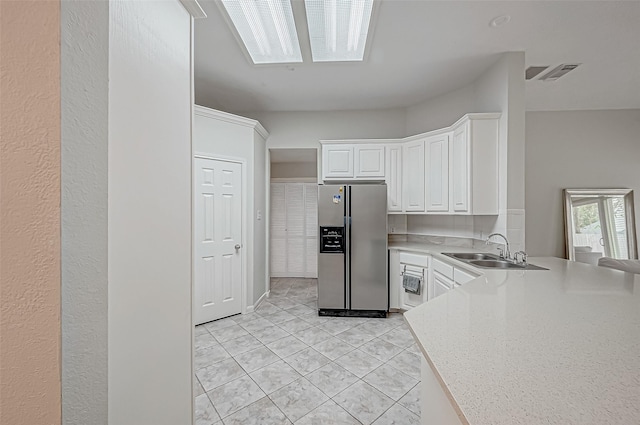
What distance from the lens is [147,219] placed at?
89 centimetres

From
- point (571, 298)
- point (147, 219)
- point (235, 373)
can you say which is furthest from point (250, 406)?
point (571, 298)

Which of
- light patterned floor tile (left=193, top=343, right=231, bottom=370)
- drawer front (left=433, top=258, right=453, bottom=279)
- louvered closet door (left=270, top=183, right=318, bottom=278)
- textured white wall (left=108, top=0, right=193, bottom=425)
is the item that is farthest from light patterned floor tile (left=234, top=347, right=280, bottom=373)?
louvered closet door (left=270, top=183, right=318, bottom=278)

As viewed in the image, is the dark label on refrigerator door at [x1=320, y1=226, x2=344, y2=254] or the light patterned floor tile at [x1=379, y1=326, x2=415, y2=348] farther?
the dark label on refrigerator door at [x1=320, y1=226, x2=344, y2=254]

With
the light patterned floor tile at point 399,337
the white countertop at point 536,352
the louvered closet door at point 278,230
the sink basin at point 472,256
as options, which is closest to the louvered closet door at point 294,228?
the louvered closet door at point 278,230

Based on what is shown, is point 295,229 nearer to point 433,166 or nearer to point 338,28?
point 433,166

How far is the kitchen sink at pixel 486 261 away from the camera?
217cm

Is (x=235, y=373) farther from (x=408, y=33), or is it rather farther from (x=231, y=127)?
(x=408, y=33)

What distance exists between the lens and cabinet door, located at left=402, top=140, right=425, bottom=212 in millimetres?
3375

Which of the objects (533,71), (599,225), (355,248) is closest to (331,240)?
(355,248)

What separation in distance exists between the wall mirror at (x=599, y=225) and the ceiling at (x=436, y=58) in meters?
1.26

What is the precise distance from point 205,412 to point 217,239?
72.1 inches

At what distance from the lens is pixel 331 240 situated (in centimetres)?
336

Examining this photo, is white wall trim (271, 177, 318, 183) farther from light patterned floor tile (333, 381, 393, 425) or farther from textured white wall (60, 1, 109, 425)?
textured white wall (60, 1, 109, 425)

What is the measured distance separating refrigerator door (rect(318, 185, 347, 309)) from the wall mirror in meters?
3.21
